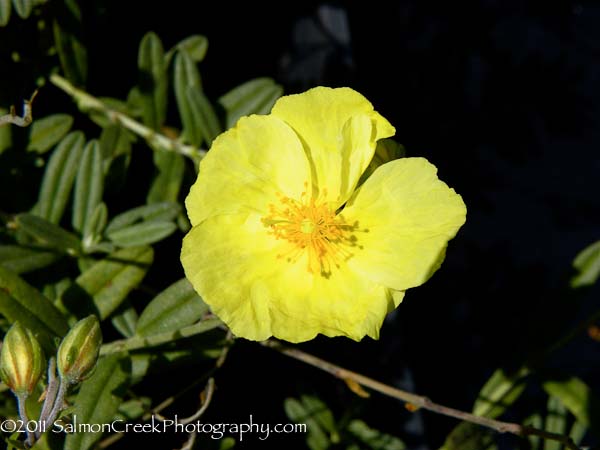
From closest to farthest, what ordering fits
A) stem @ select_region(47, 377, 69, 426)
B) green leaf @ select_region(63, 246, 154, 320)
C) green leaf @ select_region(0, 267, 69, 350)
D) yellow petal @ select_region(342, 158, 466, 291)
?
stem @ select_region(47, 377, 69, 426) → yellow petal @ select_region(342, 158, 466, 291) → green leaf @ select_region(0, 267, 69, 350) → green leaf @ select_region(63, 246, 154, 320)

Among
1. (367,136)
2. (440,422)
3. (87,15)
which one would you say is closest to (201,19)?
(87,15)

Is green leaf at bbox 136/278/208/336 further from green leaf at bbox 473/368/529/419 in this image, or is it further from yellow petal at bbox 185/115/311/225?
green leaf at bbox 473/368/529/419

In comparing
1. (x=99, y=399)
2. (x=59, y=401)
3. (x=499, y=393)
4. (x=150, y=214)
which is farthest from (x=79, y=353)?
(x=499, y=393)

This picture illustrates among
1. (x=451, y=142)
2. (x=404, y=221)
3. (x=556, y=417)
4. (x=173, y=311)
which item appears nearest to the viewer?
(x=404, y=221)

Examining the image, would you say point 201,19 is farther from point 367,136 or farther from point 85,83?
point 367,136

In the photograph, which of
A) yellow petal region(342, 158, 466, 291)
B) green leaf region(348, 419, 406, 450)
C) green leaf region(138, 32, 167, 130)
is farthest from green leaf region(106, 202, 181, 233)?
green leaf region(348, 419, 406, 450)

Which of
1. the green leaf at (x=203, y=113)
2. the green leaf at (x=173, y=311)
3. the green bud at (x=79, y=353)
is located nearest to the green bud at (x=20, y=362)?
the green bud at (x=79, y=353)

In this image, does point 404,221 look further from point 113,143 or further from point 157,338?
point 113,143
